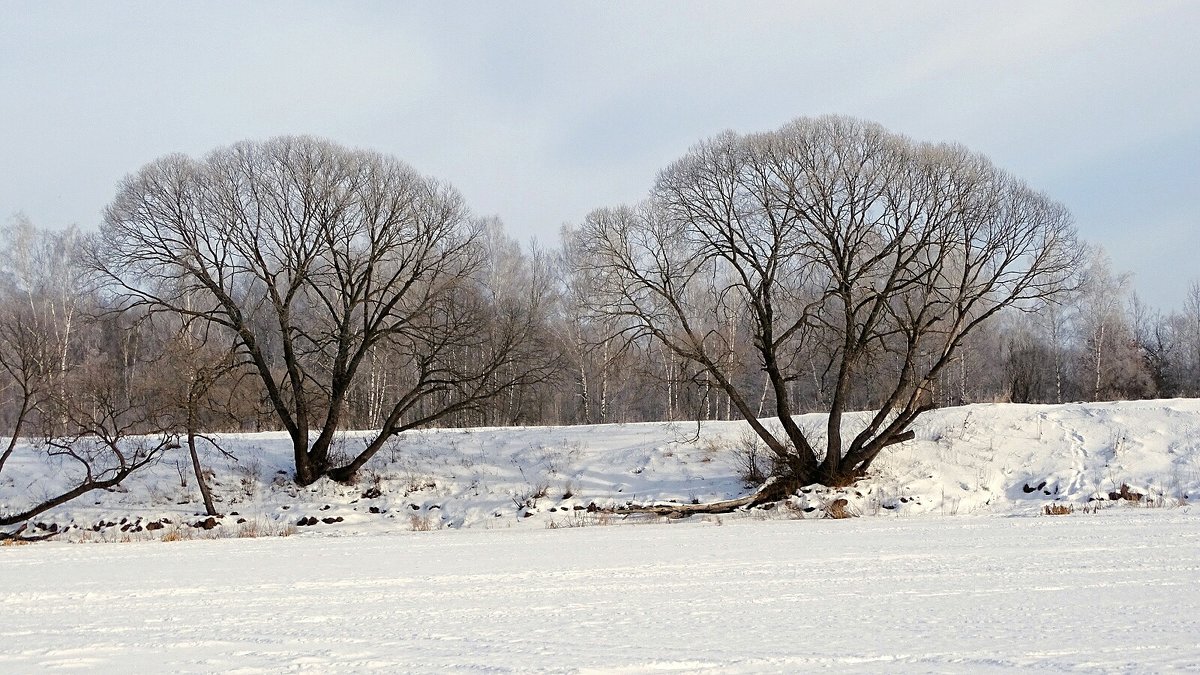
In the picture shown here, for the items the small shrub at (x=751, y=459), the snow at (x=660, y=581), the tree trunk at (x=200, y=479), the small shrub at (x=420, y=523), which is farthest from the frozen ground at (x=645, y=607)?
the small shrub at (x=751, y=459)

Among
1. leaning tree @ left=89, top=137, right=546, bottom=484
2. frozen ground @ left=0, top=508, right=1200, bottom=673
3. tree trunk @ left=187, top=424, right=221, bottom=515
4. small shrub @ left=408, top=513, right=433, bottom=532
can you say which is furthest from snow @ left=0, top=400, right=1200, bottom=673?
leaning tree @ left=89, top=137, right=546, bottom=484

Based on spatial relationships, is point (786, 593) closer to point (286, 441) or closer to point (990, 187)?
point (990, 187)

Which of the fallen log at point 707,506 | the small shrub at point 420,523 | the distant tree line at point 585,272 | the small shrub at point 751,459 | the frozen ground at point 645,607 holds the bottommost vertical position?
the small shrub at point 420,523

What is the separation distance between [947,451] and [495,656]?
2231cm

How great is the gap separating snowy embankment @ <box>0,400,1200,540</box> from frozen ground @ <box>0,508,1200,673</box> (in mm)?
9576

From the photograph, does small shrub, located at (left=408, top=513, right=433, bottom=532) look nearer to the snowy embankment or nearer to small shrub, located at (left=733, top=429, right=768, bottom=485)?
the snowy embankment

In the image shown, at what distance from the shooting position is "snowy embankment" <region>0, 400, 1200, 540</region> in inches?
900

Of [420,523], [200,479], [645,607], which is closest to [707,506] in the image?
[420,523]

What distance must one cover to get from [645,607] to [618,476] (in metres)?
18.4

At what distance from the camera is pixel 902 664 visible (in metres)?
5.09

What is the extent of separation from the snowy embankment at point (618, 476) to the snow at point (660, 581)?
123 millimetres

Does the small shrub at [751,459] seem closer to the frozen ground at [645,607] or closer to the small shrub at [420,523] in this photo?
the small shrub at [420,523]

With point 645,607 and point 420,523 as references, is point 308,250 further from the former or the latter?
point 645,607

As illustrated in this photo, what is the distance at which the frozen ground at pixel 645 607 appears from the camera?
18.0 ft
